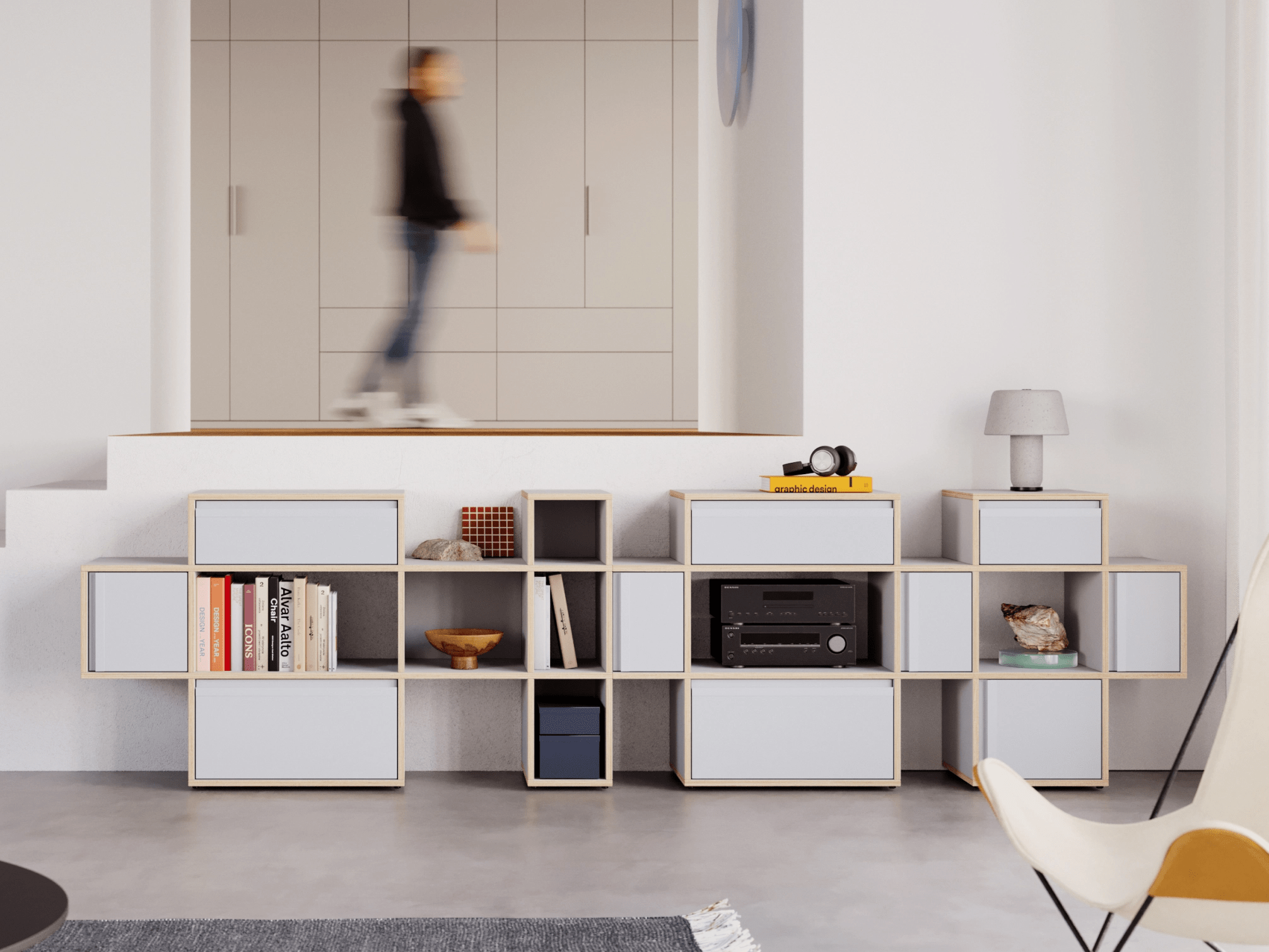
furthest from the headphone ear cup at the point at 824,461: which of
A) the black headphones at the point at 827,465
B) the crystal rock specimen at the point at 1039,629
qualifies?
the crystal rock specimen at the point at 1039,629

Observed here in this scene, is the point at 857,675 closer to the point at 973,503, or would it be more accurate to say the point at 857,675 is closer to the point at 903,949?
the point at 973,503

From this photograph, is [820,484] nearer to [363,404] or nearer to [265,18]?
[363,404]

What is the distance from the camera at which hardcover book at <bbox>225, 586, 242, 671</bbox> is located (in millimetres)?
3934

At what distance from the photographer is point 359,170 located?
708cm

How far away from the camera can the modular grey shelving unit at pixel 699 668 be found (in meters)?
3.93

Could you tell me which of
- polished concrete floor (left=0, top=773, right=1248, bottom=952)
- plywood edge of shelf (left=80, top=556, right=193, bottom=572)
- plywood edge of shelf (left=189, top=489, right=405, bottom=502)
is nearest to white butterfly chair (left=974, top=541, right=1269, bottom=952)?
polished concrete floor (left=0, top=773, right=1248, bottom=952)

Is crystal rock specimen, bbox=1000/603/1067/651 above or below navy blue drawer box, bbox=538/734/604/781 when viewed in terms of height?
above

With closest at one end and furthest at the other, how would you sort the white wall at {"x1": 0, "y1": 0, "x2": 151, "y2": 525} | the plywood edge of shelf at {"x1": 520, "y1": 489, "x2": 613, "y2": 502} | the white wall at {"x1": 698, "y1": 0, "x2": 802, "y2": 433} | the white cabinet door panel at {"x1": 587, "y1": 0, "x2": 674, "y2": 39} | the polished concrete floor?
the polished concrete floor
the plywood edge of shelf at {"x1": 520, "y1": 489, "x2": 613, "y2": 502}
the white wall at {"x1": 698, "y1": 0, "x2": 802, "y2": 433}
the white wall at {"x1": 0, "y1": 0, "x2": 151, "y2": 525}
the white cabinet door panel at {"x1": 587, "y1": 0, "x2": 674, "y2": 39}

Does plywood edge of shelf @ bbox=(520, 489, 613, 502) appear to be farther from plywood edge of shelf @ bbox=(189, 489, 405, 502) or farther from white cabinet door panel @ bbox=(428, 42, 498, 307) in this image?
white cabinet door panel @ bbox=(428, 42, 498, 307)

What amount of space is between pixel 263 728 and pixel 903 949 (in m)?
2.18

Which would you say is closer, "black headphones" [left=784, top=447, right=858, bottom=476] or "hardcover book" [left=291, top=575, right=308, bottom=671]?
"hardcover book" [left=291, top=575, right=308, bottom=671]

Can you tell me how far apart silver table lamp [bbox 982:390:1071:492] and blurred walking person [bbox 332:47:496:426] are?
3598mm

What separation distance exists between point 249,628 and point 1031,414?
266cm

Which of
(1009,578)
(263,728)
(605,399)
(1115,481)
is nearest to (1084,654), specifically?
(1009,578)
